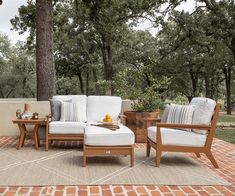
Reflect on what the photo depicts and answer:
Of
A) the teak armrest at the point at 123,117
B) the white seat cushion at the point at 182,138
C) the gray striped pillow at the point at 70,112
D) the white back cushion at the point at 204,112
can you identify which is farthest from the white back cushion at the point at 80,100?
the white back cushion at the point at 204,112

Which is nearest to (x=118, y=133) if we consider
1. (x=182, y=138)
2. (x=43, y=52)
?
(x=182, y=138)

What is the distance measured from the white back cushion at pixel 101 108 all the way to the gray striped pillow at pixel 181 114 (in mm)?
1605

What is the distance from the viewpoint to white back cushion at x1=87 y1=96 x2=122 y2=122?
6.67 m

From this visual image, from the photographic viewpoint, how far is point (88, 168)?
461cm

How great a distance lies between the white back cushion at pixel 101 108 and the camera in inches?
263

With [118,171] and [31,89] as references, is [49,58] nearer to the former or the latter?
[118,171]

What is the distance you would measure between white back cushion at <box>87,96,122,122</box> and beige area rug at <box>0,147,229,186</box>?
1101mm

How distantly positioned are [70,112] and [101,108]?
2.22 feet

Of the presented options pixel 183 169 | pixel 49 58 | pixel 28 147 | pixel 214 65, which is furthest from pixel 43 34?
pixel 214 65

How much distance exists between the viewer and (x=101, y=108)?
22.0ft

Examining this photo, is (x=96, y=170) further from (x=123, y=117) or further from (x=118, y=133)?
(x=123, y=117)

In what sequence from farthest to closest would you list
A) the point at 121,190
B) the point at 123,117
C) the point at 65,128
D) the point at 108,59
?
1. the point at 108,59
2. the point at 123,117
3. the point at 65,128
4. the point at 121,190

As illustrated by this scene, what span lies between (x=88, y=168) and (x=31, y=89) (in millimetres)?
23015

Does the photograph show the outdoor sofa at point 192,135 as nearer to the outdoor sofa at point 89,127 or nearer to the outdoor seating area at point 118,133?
the outdoor seating area at point 118,133
